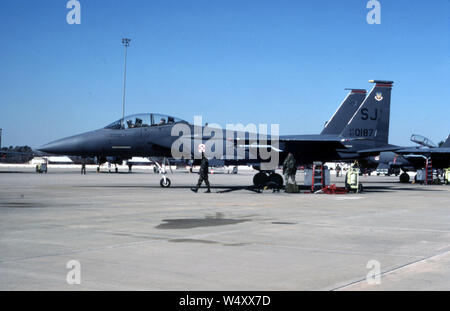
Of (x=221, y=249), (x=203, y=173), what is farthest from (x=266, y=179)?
(x=221, y=249)

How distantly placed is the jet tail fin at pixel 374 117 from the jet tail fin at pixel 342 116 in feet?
4.09

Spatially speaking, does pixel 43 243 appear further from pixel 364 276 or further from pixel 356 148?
pixel 356 148

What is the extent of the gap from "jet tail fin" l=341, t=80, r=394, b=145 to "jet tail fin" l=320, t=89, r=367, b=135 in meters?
1.25

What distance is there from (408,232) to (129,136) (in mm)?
15058

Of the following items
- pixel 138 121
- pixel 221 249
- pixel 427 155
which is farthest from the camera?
pixel 427 155

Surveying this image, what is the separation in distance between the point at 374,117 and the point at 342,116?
74.8 inches

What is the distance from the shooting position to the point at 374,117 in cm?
2542

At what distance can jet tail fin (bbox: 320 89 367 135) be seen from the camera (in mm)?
26688

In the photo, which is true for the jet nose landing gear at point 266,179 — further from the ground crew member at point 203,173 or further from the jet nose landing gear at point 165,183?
the jet nose landing gear at point 165,183

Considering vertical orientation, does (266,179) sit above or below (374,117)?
below

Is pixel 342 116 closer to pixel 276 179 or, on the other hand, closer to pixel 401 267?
pixel 276 179

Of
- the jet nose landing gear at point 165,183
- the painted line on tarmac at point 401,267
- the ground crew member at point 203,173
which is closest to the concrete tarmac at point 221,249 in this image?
the painted line on tarmac at point 401,267
